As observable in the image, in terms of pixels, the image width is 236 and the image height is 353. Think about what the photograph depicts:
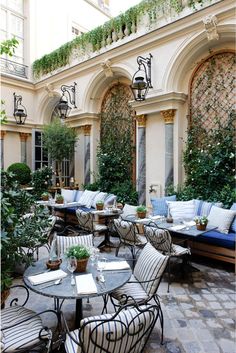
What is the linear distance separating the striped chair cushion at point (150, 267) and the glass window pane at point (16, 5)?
10.4m

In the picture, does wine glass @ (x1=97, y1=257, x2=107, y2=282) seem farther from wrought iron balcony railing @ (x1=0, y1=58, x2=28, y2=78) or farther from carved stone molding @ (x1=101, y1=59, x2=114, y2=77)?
wrought iron balcony railing @ (x1=0, y1=58, x2=28, y2=78)

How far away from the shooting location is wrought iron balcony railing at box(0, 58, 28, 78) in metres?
9.15

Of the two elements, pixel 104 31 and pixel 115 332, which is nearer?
pixel 115 332

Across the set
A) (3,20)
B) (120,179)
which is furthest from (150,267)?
(3,20)

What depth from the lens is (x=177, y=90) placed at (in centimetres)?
619

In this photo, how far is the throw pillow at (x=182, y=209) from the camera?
5.29 metres

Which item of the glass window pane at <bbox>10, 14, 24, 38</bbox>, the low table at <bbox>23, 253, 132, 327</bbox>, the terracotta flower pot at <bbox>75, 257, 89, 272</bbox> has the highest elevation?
the glass window pane at <bbox>10, 14, 24, 38</bbox>

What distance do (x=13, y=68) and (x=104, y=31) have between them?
151 inches

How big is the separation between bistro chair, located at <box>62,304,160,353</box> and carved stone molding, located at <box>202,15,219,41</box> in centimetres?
545

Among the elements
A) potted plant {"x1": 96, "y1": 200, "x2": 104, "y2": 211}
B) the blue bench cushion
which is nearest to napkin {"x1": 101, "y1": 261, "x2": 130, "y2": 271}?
the blue bench cushion

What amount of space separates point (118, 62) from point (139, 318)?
6.92m

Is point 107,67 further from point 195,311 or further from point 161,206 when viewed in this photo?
point 195,311

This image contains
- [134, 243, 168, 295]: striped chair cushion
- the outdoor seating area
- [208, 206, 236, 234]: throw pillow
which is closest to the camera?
the outdoor seating area

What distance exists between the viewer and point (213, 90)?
5.86 metres
